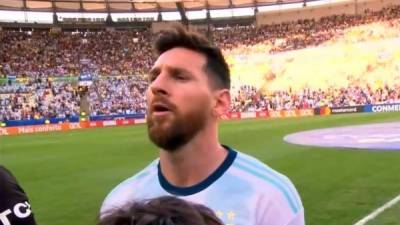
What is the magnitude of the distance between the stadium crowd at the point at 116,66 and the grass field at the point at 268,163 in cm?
2974

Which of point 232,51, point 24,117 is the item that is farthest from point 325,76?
point 24,117

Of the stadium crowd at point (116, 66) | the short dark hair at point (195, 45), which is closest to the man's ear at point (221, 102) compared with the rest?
the short dark hair at point (195, 45)

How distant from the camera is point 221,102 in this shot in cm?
295

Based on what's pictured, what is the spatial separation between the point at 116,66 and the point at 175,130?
210 ft

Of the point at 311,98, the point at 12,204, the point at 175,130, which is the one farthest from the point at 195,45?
the point at 311,98

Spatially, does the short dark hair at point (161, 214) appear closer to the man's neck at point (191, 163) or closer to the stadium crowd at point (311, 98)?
the man's neck at point (191, 163)

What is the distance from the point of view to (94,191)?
13.3m

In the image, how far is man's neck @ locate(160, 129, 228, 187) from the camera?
9.11ft

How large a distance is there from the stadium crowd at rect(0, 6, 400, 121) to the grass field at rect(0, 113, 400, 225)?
29.7 meters

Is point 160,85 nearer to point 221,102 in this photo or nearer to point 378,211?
point 221,102

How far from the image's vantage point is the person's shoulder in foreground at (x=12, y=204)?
2.67 meters

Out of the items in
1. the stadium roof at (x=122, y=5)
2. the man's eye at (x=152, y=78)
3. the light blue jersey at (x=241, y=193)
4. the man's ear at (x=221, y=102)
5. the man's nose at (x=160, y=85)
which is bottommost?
the light blue jersey at (x=241, y=193)

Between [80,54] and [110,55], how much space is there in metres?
3.60

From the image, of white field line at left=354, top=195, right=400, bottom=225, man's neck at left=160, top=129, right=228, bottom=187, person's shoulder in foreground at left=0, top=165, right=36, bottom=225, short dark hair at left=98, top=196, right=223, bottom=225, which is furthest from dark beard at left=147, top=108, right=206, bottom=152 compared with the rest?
white field line at left=354, top=195, right=400, bottom=225
